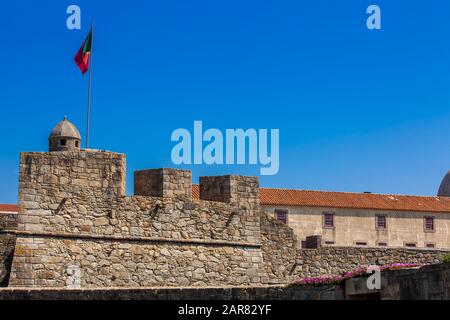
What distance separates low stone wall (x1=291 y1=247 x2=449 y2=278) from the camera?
25.4 m

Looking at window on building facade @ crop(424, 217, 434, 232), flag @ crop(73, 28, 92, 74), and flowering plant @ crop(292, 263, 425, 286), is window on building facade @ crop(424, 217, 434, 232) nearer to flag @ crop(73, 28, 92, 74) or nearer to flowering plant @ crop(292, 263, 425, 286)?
flag @ crop(73, 28, 92, 74)

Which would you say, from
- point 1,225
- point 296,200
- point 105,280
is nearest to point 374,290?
point 105,280

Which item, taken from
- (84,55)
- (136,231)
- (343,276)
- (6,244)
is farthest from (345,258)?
(343,276)

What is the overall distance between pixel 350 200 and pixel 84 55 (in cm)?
3425

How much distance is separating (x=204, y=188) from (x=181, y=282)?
3031 mm

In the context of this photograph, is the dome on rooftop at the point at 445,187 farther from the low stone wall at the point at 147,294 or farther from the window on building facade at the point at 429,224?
the low stone wall at the point at 147,294

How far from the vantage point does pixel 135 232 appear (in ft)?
73.3

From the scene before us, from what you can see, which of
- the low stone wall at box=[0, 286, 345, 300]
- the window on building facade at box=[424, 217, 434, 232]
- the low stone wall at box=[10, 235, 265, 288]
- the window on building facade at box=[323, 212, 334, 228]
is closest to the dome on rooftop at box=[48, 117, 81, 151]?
the low stone wall at box=[10, 235, 265, 288]

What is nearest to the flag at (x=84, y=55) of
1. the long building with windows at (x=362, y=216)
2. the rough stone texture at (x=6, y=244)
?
the rough stone texture at (x=6, y=244)

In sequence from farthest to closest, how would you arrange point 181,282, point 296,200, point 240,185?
point 296,200 < point 240,185 < point 181,282

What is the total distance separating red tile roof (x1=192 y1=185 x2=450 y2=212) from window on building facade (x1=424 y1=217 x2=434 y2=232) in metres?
0.68

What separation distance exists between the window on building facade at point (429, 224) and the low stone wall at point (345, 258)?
104 feet
